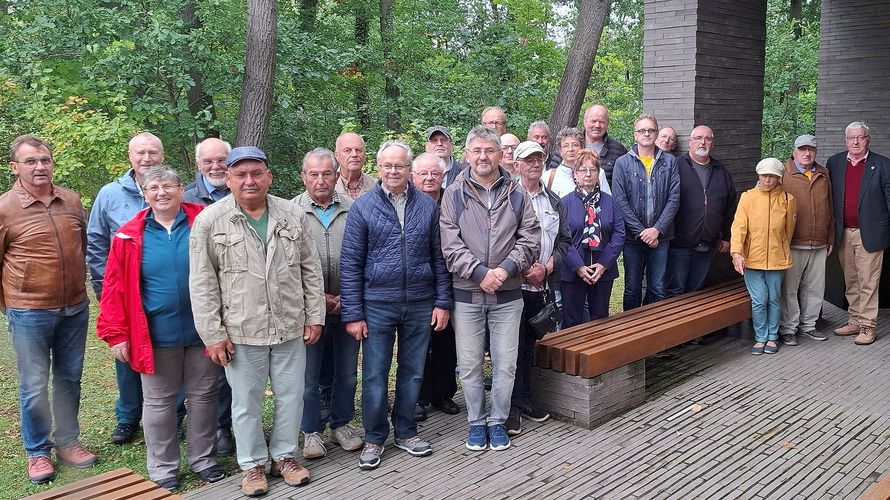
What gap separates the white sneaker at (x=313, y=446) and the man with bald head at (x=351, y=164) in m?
1.44

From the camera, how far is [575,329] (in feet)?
18.1

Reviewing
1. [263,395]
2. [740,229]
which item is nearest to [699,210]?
[740,229]

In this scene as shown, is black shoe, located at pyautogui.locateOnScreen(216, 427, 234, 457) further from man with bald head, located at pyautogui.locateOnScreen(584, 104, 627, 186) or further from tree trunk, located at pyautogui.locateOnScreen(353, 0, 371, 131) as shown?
tree trunk, located at pyautogui.locateOnScreen(353, 0, 371, 131)

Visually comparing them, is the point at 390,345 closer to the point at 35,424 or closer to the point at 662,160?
the point at 35,424

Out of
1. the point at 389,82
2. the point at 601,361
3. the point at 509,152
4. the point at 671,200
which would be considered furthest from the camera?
the point at 389,82

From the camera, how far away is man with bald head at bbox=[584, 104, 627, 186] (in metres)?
6.54

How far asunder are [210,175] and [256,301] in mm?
1113

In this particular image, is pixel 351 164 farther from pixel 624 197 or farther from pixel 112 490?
pixel 624 197

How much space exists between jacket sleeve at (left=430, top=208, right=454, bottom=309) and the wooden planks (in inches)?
36.6

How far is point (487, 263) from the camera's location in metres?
4.38

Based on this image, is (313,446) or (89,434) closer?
(313,446)

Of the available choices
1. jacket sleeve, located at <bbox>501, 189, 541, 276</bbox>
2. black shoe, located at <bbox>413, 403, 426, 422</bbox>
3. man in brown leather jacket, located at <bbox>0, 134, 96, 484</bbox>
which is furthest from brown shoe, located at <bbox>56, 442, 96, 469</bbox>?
jacket sleeve, located at <bbox>501, 189, 541, 276</bbox>

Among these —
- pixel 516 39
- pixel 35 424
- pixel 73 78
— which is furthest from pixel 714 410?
pixel 516 39

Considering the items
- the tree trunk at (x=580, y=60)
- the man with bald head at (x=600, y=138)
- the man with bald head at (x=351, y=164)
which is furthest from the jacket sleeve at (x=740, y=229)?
the tree trunk at (x=580, y=60)
